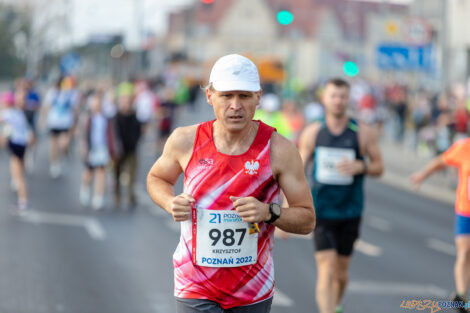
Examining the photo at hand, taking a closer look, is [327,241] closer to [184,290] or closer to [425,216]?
[184,290]

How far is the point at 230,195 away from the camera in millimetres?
4320

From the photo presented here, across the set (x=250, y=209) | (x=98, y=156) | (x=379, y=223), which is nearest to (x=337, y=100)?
(x=250, y=209)

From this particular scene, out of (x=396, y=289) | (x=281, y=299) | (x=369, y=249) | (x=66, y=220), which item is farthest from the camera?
(x=66, y=220)

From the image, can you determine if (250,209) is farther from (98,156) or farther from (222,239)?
(98,156)

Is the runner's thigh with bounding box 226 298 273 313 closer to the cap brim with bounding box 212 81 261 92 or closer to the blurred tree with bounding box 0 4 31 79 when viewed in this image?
the cap brim with bounding box 212 81 261 92

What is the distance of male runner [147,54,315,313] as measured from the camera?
429 cm

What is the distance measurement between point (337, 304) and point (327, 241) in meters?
0.76

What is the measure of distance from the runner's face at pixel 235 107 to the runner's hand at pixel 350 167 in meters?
3.22

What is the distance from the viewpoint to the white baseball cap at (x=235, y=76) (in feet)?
13.9

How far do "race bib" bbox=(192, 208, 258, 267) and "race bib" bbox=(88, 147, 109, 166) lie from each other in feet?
37.7

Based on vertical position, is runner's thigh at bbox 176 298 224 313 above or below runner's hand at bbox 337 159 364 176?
below

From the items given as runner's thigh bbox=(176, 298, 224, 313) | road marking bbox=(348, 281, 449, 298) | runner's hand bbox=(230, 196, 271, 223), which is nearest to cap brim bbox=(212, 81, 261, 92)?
runner's hand bbox=(230, 196, 271, 223)

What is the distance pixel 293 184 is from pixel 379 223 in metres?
11.6

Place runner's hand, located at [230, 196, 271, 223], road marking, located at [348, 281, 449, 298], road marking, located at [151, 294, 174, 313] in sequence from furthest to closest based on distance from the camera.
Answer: road marking, located at [348, 281, 449, 298]
road marking, located at [151, 294, 174, 313]
runner's hand, located at [230, 196, 271, 223]
